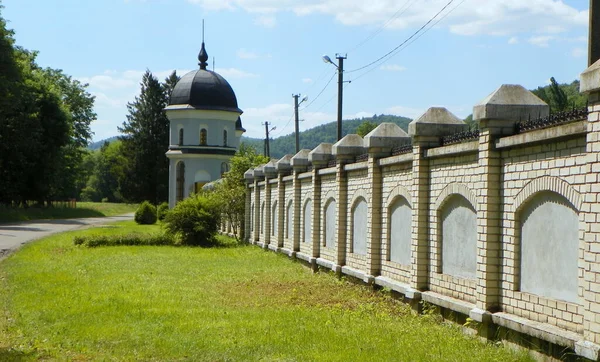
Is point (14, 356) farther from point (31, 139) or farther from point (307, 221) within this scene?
point (31, 139)

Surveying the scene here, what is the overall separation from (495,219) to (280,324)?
3.35 meters

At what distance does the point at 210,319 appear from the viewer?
37.0 ft

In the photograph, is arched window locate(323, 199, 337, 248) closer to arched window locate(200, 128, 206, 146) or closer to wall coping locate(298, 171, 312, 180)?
wall coping locate(298, 171, 312, 180)

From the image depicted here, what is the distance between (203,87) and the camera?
59.6m

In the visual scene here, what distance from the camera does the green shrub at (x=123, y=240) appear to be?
2761 cm

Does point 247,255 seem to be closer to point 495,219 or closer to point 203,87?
point 495,219

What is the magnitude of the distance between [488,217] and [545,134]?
5.52 ft

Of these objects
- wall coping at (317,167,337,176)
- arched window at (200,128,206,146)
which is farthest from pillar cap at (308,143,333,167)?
arched window at (200,128,206,146)

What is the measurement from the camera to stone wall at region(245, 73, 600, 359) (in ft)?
25.4

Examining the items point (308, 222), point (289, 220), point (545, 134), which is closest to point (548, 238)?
point (545, 134)

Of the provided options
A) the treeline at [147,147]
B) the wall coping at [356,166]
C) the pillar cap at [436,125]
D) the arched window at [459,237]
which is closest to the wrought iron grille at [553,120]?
the arched window at [459,237]

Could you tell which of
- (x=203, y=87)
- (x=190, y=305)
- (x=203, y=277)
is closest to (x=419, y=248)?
(x=190, y=305)

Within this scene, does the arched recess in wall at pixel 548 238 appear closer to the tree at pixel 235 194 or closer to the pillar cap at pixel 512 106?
the pillar cap at pixel 512 106

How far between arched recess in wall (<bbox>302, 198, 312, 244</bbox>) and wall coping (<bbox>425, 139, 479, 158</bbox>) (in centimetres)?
891
